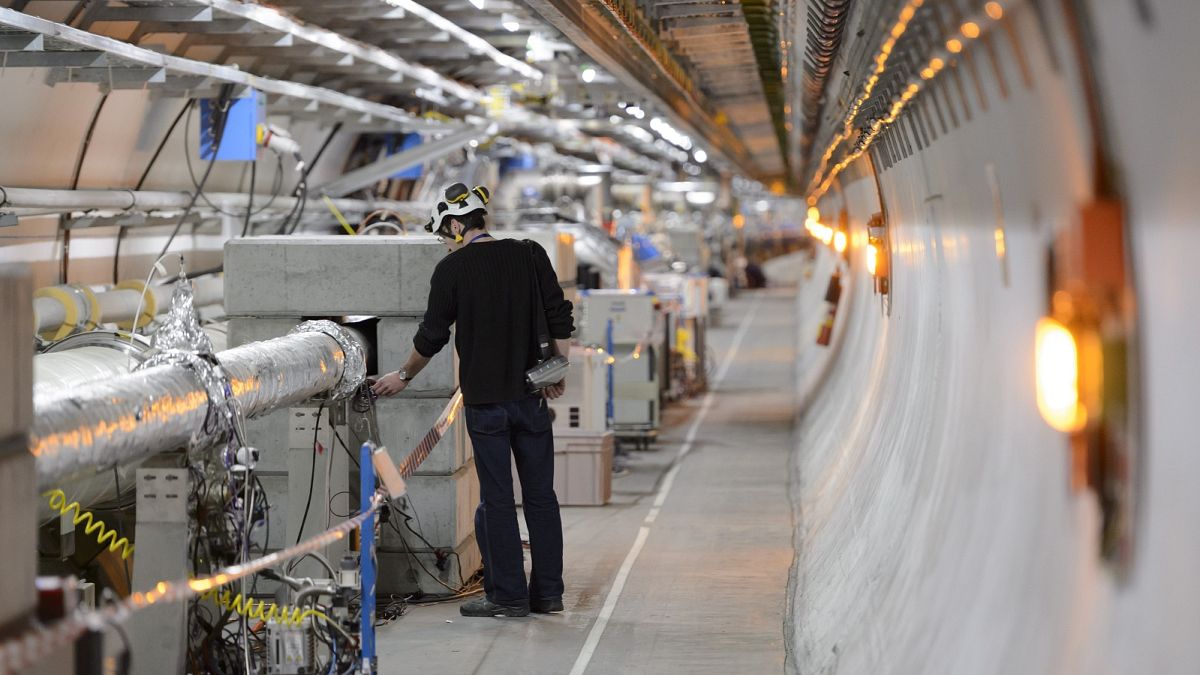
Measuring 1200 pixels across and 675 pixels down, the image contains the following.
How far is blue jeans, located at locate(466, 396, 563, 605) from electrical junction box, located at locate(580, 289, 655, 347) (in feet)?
23.1

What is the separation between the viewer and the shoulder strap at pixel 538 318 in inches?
259

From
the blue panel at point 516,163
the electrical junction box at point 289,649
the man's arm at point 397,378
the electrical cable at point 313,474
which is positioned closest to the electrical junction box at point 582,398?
the man's arm at point 397,378

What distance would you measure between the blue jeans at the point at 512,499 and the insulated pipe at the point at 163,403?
2.31ft

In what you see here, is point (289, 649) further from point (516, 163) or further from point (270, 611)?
point (516, 163)

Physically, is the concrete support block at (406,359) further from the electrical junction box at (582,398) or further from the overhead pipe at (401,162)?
the overhead pipe at (401,162)

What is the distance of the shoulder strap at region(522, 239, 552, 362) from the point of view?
21.6 feet

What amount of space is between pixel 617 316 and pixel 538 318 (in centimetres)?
731

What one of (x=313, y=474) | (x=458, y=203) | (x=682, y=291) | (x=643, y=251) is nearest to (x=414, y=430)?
(x=313, y=474)

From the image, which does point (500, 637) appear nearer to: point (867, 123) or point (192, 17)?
point (867, 123)

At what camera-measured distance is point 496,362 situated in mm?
6500

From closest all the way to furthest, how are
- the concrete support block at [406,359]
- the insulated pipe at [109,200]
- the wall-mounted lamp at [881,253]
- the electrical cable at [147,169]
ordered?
the concrete support block at [406,359], the wall-mounted lamp at [881,253], the insulated pipe at [109,200], the electrical cable at [147,169]

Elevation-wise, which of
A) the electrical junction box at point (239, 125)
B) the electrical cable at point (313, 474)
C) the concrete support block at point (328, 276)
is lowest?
the electrical cable at point (313, 474)

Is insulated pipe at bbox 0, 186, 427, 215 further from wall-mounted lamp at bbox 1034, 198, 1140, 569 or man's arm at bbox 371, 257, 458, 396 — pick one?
wall-mounted lamp at bbox 1034, 198, 1140, 569

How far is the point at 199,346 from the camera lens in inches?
195
